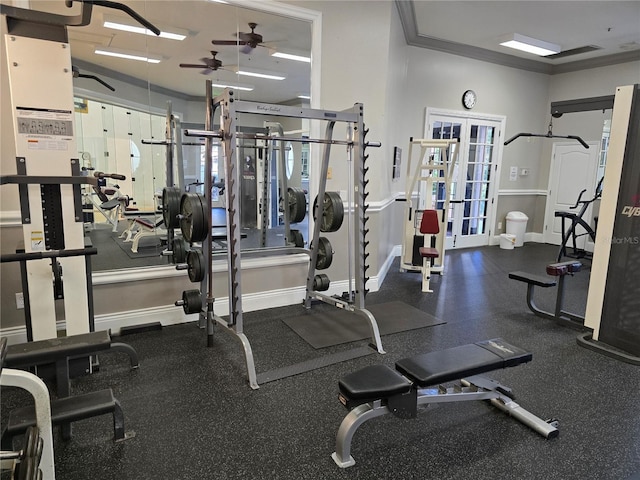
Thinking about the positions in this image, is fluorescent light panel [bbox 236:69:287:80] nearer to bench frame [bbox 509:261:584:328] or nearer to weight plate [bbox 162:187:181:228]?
weight plate [bbox 162:187:181:228]

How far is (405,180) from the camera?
630 centimetres

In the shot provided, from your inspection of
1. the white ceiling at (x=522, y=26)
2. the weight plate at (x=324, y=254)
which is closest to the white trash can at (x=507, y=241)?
the white ceiling at (x=522, y=26)

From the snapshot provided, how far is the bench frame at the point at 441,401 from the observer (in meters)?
1.85

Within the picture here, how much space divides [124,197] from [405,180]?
422 centimetres

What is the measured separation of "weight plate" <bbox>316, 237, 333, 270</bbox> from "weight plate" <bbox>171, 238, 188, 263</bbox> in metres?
1.17

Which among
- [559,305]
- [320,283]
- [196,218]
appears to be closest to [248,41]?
[196,218]

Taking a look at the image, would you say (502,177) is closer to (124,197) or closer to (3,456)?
(124,197)

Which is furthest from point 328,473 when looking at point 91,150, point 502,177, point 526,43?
point 502,177

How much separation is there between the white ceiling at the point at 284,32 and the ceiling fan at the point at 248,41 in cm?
4

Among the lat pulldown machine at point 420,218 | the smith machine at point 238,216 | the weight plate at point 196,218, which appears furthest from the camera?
the lat pulldown machine at point 420,218

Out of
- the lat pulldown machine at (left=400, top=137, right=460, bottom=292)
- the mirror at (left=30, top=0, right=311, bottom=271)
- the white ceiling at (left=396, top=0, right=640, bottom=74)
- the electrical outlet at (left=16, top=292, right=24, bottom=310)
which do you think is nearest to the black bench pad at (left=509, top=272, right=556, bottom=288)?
the lat pulldown machine at (left=400, top=137, right=460, bottom=292)

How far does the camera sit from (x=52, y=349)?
1944mm

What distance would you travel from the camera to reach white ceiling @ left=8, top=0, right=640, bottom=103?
310 centimetres

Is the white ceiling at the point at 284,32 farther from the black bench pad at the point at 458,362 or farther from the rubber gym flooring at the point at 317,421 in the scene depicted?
the black bench pad at the point at 458,362
